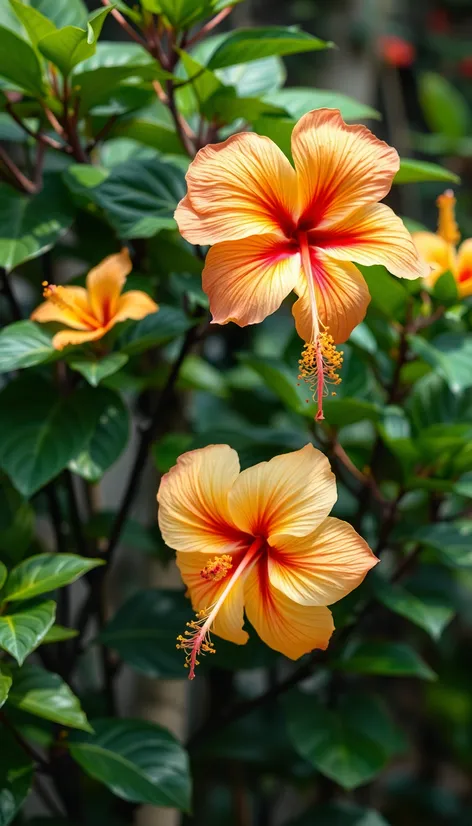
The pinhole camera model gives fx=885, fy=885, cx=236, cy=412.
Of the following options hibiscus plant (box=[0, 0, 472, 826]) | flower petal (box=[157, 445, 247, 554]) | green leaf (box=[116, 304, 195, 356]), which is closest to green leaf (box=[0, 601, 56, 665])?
hibiscus plant (box=[0, 0, 472, 826])

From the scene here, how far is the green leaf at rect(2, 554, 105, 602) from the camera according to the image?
623mm

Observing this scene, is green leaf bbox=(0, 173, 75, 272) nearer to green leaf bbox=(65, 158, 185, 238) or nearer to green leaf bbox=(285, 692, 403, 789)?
green leaf bbox=(65, 158, 185, 238)

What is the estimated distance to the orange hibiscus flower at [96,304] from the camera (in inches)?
27.4

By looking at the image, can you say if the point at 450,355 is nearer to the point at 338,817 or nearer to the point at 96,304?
the point at 96,304

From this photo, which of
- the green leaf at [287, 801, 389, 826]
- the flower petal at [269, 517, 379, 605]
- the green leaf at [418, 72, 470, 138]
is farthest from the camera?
the green leaf at [418, 72, 470, 138]

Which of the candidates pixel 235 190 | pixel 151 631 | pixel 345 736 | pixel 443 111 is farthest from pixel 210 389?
pixel 443 111

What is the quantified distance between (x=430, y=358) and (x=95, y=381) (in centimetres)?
28

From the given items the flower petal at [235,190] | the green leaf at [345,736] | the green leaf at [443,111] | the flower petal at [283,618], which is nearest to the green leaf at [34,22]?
the flower petal at [235,190]

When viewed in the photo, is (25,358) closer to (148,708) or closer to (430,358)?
(430,358)

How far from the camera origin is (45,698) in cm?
65

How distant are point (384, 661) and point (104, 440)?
0.36m

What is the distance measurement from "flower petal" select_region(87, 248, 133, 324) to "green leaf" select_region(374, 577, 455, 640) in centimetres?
36

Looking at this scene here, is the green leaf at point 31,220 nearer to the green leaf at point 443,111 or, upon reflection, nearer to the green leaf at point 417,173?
the green leaf at point 417,173

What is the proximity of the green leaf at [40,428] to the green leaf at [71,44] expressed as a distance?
0.26 meters
